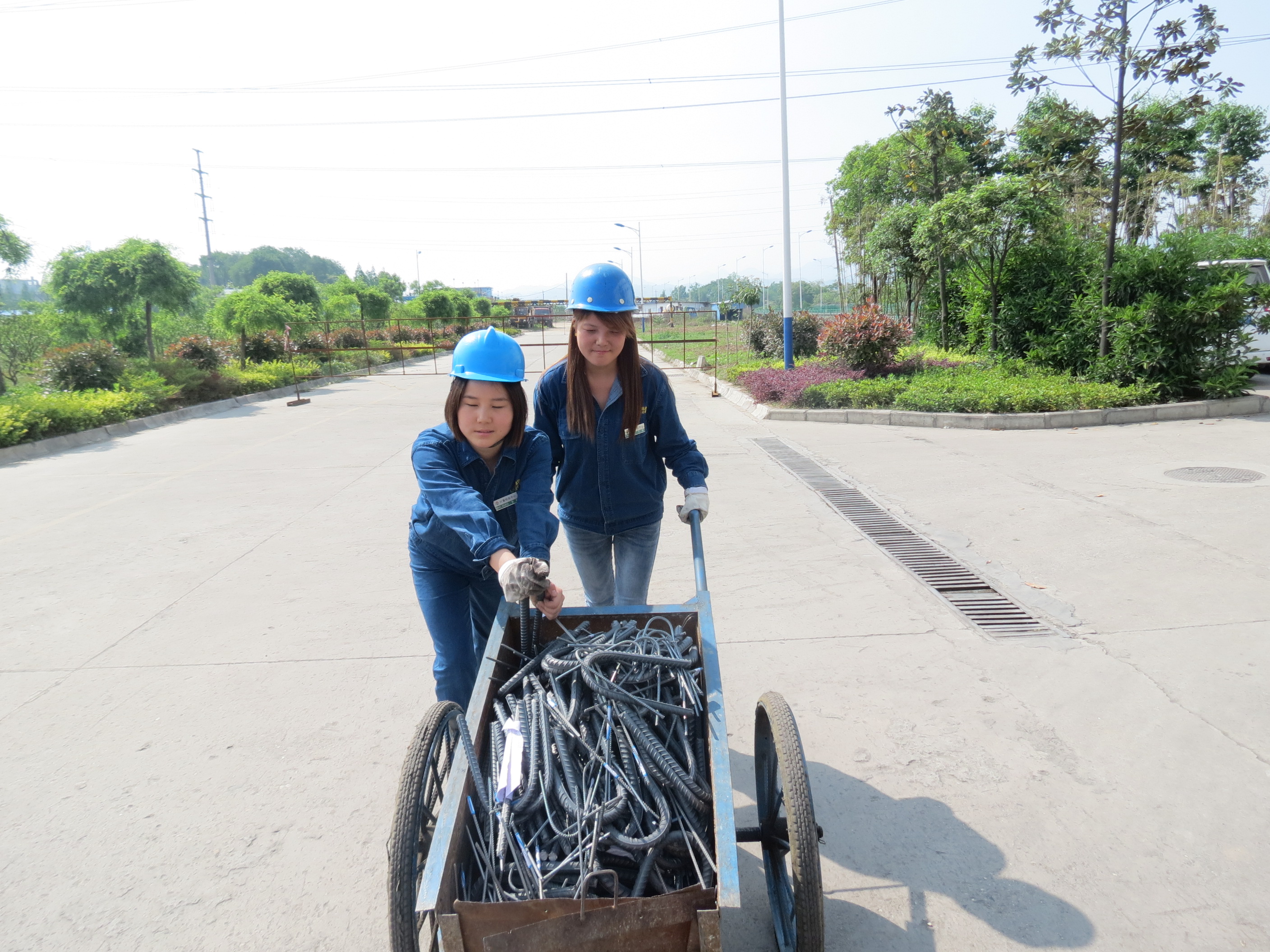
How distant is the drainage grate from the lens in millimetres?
4258

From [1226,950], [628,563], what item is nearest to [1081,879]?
[1226,950]

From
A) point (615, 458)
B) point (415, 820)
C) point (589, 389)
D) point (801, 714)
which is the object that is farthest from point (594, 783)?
point (801, 714)

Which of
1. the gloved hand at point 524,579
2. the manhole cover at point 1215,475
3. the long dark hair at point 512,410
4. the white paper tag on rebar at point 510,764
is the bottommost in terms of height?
the manhole cover at point 1215,475

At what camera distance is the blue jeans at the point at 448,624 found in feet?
8.31

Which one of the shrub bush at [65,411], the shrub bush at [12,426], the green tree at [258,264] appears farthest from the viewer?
the green tree at [258,264]

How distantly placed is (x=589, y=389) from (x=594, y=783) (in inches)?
54.1

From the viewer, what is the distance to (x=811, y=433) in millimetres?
10562

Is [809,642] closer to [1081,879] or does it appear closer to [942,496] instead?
[1081,879]

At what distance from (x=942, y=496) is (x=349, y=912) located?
578 centimetres

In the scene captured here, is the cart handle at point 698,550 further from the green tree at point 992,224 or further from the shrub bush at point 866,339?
the green tree at point 992,224

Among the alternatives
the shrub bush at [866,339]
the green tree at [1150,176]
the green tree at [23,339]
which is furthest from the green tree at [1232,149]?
the green tree at [23,339]

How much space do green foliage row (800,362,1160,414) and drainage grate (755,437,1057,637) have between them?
12.0 ft

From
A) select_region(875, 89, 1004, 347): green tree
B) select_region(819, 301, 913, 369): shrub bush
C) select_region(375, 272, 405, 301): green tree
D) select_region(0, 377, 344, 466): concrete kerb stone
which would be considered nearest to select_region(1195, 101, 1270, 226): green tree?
select_region(875, 89, 1004, 347): green tree

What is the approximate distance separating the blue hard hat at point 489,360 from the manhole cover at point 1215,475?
674 cm
